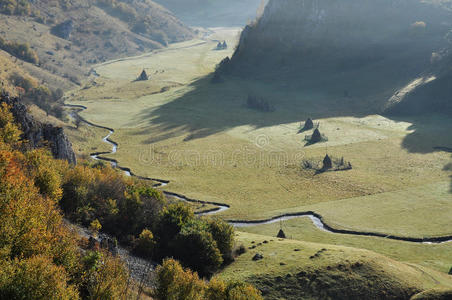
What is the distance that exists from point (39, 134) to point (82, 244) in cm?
4203

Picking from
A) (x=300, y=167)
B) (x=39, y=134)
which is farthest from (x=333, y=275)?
(x=300, y=167)

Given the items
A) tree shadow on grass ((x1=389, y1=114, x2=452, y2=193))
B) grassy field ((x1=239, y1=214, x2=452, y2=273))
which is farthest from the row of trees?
tree shadow on grass ((x1=389, y1=114, x2=452, y2=193))

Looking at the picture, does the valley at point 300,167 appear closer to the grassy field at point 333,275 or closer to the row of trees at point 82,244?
the grassy field at point 333,275

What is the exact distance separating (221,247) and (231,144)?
276 ft

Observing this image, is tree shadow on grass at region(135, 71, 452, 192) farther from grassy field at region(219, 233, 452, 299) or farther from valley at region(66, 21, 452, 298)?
grassy field at region(219, 233, 452, 299)

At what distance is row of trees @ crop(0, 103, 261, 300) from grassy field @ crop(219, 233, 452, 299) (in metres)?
7.09

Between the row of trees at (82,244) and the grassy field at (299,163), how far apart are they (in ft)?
78.1

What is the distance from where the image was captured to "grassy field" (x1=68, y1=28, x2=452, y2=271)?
272 ft

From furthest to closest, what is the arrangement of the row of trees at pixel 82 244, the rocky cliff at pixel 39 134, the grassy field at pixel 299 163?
the grassy field at pixel 299 163, the rocky cliff at pixel 39 134, the row of trees at pixel 82 244

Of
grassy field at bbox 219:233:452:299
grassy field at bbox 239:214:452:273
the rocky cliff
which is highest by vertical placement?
the rocky cliff

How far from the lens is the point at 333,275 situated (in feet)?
167

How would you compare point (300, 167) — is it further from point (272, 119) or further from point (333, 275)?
point (333, 275)

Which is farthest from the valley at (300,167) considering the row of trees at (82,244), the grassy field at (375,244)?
the row of trees at (82,244)

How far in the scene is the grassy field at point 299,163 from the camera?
272ft
